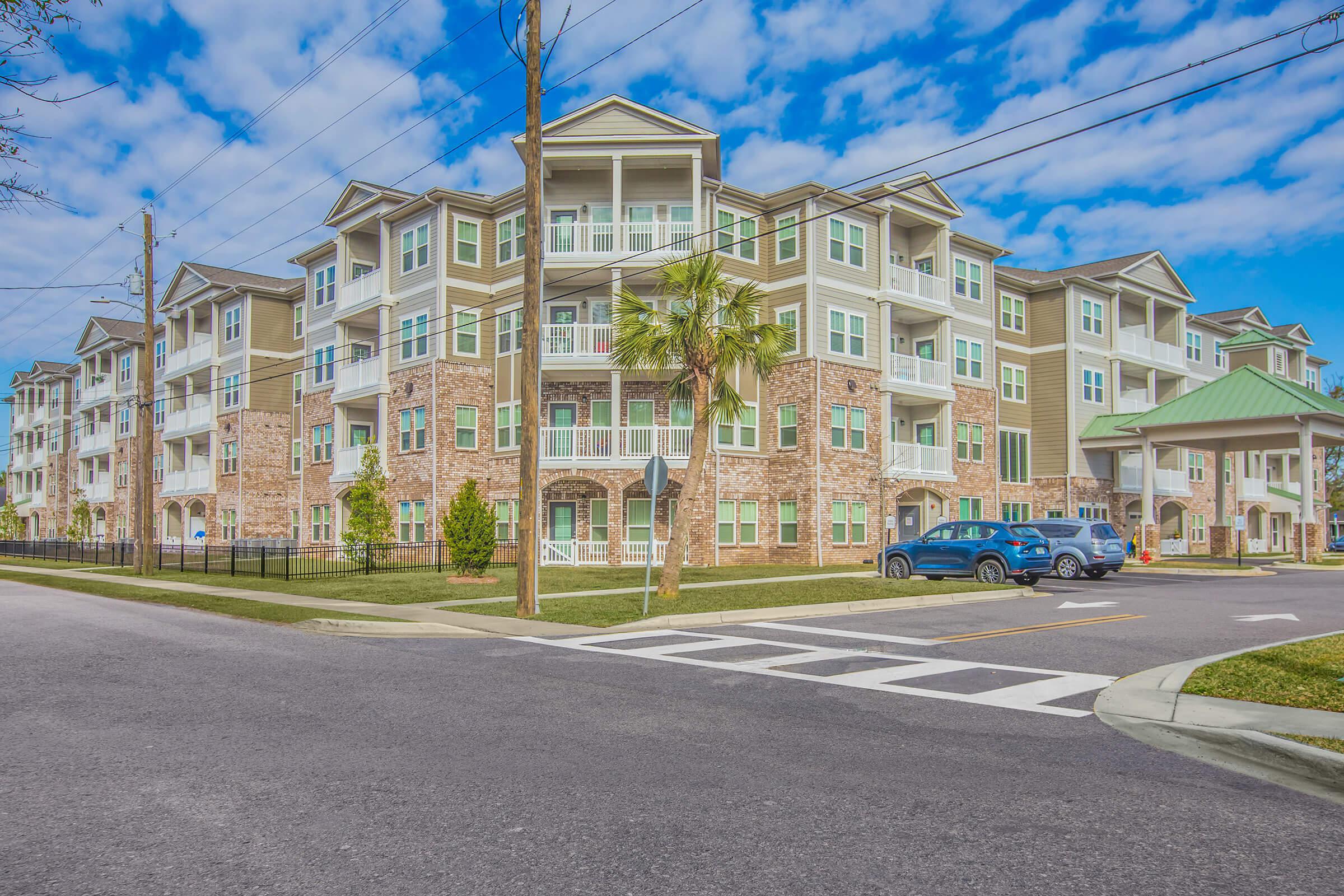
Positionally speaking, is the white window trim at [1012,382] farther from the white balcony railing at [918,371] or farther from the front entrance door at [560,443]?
the front entrance door at [560,443]

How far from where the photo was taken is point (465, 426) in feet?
111

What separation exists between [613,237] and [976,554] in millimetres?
15501

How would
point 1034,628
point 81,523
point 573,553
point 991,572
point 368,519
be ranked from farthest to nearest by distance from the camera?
1. point 81,523
2. point 573,553
3. point 368,519
4. point 991,572
5. point 1034,628

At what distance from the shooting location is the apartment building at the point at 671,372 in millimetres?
31250

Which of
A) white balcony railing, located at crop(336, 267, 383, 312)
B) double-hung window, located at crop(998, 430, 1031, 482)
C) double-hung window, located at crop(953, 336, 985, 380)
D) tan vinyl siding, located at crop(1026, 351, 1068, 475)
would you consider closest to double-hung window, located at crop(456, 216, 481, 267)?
white balcony railing, located at crop(336, 267, 383, 312)

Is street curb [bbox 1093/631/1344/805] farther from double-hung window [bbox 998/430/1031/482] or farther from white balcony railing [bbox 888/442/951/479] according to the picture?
double-hung window [bbox 998/430/1031/482]

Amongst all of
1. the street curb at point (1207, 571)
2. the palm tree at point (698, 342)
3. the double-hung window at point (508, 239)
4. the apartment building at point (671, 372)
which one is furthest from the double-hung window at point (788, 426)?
the street curb at point (1207, 571)

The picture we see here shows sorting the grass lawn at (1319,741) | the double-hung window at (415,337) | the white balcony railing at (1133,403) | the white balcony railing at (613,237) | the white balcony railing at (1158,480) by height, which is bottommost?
the grass lawn at (1319,741)

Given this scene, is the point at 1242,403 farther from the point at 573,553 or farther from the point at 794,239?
the point at 573,553

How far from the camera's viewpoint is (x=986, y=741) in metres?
7.21

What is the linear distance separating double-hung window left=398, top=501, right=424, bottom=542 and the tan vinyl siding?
2682 cm

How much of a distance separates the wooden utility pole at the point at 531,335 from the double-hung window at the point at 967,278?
80.8ft

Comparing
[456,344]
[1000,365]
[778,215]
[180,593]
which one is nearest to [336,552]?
[456,344]

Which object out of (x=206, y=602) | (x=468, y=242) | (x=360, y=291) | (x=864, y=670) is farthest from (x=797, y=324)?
(x=864, y=670)
